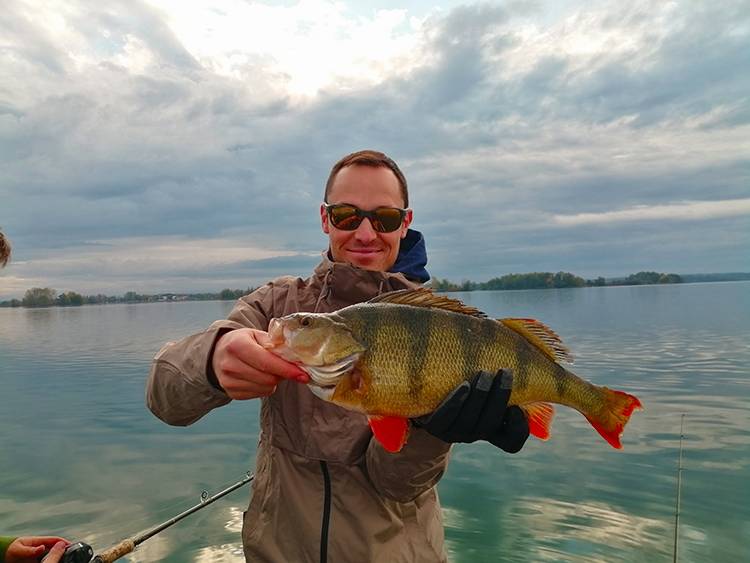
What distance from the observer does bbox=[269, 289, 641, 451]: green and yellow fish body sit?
2.52 meters

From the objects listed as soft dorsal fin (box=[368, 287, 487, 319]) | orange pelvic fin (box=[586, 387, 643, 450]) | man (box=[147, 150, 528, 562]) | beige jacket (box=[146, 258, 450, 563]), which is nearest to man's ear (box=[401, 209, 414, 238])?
man (box=[147, 150, 528, 562])

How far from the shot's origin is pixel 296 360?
2494 mm

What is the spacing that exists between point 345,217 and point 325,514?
1.76 meters

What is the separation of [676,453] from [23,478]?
13190 millimetres

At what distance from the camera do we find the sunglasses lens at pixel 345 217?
3297mm

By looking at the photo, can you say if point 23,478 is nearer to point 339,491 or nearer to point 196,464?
point 196,464

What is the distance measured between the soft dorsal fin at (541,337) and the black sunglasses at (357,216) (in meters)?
0.97

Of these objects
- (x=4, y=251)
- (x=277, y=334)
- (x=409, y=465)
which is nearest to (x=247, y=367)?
(x=277, y=334)

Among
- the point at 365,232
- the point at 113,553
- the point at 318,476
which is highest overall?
the point at 365,232

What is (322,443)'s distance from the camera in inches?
108

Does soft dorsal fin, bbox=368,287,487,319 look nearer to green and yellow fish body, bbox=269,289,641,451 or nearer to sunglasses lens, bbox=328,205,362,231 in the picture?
green and yellow fish body, bbox=269,289,641,451

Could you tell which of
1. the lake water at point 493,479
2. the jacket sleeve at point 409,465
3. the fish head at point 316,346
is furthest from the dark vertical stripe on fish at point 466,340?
the lake water at point 493,479

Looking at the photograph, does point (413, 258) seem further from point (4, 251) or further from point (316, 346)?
point (4, 251)

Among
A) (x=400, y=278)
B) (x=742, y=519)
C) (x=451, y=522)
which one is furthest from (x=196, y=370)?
(x=742, y=519)
